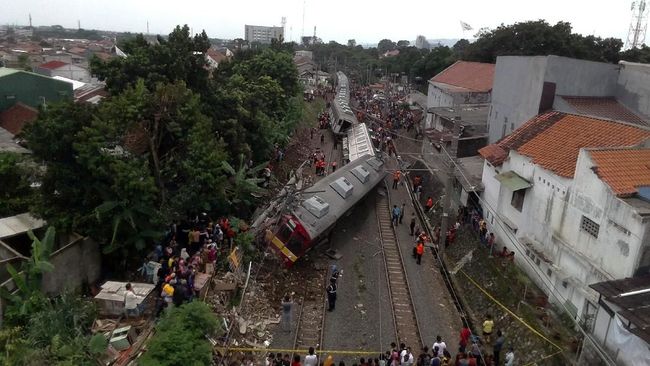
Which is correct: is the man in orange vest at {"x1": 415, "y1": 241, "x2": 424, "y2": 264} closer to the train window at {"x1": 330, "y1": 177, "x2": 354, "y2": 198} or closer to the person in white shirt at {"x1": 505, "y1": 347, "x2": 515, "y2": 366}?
the train window at {"x1": 330, "y1": 177, "x2": 354, "y2": 198}

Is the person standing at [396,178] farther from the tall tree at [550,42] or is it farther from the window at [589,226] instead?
the tall tree at [550,42]

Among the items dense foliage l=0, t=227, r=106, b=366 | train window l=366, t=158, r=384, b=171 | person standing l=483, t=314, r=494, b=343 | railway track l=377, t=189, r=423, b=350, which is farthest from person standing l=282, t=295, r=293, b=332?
train window l=366, t=158, r=384, b=171

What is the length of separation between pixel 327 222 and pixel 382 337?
545 cm

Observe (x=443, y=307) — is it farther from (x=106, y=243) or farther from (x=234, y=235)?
(x=106, y=243)

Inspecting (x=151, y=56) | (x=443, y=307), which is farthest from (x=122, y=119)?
(x=443, y=307)

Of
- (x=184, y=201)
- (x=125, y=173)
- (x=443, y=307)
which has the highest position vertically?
(x=125, y=173)

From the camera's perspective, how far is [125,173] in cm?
1502

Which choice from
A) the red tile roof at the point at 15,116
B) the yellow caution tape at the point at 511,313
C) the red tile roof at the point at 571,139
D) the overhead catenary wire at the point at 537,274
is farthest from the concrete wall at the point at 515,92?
the red tile roof at the point at 15,116

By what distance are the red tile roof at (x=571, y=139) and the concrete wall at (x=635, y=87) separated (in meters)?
6.16

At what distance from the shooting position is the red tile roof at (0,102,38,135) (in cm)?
3064

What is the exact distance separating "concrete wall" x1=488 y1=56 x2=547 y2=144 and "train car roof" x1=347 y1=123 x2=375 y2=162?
7455mm

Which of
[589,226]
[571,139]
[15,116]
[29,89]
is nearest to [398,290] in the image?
[589,226]

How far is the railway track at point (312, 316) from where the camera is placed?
590 inches

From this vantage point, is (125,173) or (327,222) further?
(327,222)
